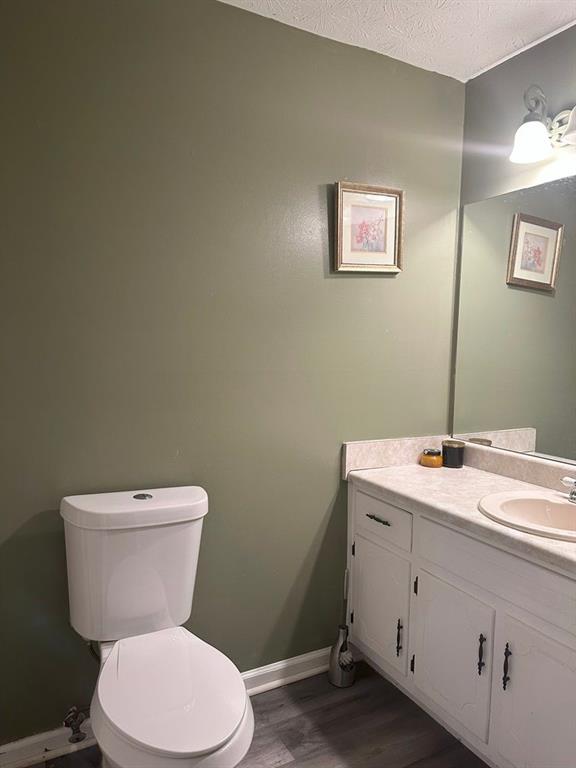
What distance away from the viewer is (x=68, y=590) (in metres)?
1.65

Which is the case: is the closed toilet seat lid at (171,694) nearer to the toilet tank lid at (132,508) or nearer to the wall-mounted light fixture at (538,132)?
the toilet tank lid at (132,508)

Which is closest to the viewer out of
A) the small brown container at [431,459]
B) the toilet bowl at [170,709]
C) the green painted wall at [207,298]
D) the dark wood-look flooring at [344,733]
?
the toilet bowl at [170,709]

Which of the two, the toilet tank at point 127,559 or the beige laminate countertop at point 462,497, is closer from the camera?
the beige laminate countertop at point 462,497

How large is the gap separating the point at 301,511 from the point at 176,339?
2.75 ft

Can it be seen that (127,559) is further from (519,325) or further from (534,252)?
(534,252)

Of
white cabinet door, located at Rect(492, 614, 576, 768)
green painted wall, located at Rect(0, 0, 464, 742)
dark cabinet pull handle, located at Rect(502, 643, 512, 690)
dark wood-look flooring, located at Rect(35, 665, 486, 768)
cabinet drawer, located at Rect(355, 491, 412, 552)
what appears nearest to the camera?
white cabinet door, located at Rect(492, 614, 576, 768)

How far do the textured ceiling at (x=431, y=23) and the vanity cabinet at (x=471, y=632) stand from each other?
170cm

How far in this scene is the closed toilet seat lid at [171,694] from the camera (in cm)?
114

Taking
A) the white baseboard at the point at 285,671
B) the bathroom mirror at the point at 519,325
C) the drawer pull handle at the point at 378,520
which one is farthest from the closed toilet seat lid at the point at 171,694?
the bathroom mirror at the point at 519,325

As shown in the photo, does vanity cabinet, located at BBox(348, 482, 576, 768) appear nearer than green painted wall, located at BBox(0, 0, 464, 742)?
Yes

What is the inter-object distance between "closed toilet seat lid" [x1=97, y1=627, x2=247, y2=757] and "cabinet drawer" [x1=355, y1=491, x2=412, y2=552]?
75cm

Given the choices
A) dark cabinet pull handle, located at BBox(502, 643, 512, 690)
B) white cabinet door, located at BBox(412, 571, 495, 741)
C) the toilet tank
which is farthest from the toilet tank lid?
dark cabinet pull handle, located at BBox(502, 643, 512, 690)

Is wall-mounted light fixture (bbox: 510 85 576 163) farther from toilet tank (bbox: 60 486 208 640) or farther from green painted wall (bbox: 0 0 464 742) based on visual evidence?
toilet tank (bbox: 60 486 208 640)

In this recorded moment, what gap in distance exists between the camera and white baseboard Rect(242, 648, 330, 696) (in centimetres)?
202
